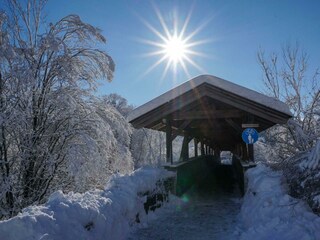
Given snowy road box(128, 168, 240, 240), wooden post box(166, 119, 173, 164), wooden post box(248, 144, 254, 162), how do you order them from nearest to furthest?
1. snowy road box(128, 168, 240, 240)
2. wooden post box(248, 144, 254, 162)
3. wooden post box(166, 119, 173, 164)

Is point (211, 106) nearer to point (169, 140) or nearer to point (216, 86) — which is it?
point (216, 86)

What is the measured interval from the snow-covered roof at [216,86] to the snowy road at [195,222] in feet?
10.3

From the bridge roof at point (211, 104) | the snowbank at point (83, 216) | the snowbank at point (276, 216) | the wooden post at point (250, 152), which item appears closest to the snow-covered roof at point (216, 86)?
the bridge roof at point (211, 104)

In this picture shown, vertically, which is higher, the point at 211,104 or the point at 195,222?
the point at 211,104

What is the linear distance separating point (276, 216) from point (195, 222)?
2.21 meters

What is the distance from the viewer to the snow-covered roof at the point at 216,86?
832 cm

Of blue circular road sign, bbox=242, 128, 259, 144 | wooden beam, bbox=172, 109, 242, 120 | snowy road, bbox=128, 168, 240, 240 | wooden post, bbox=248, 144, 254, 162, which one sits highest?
wooden beam, bbox=172, 109, 242, 120

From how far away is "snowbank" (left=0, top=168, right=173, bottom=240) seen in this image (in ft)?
9.70

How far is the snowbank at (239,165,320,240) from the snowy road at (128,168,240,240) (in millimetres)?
522

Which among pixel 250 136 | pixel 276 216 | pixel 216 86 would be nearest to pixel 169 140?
pixel 216 86

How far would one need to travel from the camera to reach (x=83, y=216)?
151 inches

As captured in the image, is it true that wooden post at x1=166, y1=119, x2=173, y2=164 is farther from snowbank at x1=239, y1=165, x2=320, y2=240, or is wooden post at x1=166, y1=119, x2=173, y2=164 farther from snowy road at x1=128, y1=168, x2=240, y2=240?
snowbank at x1=239, y1=165, x2=320, y2=240

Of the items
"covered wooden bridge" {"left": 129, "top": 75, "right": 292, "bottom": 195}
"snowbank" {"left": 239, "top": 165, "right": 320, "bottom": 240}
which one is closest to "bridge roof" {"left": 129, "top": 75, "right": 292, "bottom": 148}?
"covered wooden bridge" {"left": 129, "top": 75, "right": 292, "bottom": 195}

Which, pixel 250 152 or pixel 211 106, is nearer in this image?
pixel 250 152
